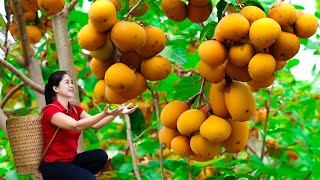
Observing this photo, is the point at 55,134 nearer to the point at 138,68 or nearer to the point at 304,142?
the point at 138,68

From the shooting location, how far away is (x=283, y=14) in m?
1.22

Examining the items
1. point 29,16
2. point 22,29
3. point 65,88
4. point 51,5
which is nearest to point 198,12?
point 51,5

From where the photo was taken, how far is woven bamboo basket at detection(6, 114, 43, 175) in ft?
5.95

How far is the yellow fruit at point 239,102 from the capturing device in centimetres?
128

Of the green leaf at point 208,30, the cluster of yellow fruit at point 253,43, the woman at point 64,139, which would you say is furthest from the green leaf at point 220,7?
the woman at point 64,139

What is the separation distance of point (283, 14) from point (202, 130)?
30cm

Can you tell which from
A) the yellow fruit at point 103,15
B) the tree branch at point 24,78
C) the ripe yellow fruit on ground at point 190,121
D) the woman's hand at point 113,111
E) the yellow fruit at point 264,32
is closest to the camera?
the yellow fruit at point 264,32

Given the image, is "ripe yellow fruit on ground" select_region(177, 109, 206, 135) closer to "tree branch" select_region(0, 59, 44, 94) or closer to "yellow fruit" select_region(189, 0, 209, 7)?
"yellow fruit" select_region(189, 0, 209, 7)

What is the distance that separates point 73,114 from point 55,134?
0.10m

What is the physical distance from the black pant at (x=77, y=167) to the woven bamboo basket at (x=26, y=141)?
0.12 ft

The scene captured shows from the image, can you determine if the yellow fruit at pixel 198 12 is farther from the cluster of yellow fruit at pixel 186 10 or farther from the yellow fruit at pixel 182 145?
the yellow fruit at pixel 182 145

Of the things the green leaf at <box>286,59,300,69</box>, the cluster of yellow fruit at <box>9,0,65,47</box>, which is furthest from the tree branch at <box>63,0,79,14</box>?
the green leaf at <box>286,59,300,69</box>

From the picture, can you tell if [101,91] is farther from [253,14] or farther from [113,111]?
[253,14]

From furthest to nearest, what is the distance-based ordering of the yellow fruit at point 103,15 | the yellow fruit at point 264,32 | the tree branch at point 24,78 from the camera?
the tree branch at point 24,78, the yellow fruit at point 103,15, the yellow fruit at point 264,32
